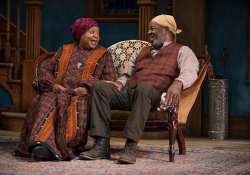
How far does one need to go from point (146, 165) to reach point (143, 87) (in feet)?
1.83

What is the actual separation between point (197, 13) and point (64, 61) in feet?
6.83

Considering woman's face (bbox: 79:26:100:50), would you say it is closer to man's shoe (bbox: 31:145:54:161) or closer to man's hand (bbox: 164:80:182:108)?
man's hand (bbox: 164:80:182:108)

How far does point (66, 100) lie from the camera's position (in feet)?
9.89

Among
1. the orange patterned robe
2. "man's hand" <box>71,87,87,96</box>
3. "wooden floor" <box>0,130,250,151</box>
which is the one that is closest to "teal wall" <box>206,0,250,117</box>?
"wooden floor" <box>0,130,250,151</box>

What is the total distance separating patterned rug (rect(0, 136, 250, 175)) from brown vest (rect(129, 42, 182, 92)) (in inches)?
23.1

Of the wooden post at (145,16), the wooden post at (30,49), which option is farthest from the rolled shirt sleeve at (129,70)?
the wooden post at (30,49)

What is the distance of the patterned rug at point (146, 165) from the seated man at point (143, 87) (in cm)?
13

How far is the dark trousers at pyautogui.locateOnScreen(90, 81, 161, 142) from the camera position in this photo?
274 cm

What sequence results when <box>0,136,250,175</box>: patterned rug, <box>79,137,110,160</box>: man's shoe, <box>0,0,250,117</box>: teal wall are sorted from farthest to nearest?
<box>0,0,250,117</box>: teal wall → <box>79,137,110,160</box>: man's shoe → <box>0,136,250,175</box>: patterned rug

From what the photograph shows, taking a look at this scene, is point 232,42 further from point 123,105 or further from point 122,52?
point 123,105

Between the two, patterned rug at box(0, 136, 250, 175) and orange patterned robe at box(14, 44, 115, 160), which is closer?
patterned rug at box(0, 136, 250, 175)

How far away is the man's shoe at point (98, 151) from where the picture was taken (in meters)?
2.77

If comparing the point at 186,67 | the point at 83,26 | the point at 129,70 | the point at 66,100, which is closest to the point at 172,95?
the point at 186,67

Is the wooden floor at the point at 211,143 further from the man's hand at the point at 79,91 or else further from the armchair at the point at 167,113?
the man's hand at the point at 79,91
